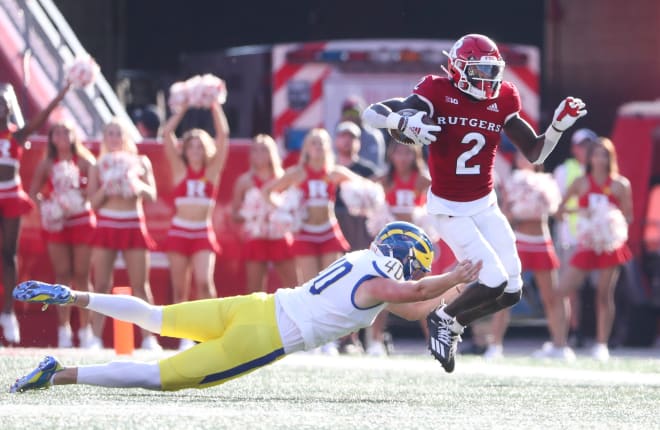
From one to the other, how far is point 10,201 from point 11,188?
0.12 metres

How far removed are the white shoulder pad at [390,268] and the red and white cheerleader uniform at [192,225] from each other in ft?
Result: 17.2

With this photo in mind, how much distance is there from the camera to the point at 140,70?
74.3 ft

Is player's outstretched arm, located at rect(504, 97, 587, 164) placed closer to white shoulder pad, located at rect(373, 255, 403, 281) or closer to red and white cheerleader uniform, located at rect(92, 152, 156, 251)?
white shoulder pad, located at rect(373, 255, 403, 281)

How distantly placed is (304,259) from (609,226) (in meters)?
2.73

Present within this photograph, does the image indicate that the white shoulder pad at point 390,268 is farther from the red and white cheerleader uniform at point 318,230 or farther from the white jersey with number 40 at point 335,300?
the red and white cheerleader uniform at point 318,230

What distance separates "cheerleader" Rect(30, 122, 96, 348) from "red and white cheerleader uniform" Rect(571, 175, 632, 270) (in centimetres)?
432

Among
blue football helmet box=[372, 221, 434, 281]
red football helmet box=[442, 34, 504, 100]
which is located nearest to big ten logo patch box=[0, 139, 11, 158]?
red football helmet box=[442, 34, 504, 100]

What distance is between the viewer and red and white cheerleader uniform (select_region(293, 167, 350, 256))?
47.5ft

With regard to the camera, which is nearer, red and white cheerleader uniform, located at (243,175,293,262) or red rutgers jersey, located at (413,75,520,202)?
red rutgers jersey, located at (413,75,520,202)

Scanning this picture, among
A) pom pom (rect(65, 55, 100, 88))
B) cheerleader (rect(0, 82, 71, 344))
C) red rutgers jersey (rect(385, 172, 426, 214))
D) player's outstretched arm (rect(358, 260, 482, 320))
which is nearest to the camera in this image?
player's outstretched arm (rect(358, 260, 482, 320))

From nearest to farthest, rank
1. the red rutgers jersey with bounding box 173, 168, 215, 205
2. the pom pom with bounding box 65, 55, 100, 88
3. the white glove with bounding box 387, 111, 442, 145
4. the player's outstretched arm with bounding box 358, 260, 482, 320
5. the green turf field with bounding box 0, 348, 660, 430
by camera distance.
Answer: the green turf field with bounding box 0, 348, 660, 430
the player's outstretched arm with bounding box 358, 260, 482, 320
the white glove with bounding box 387, 111, 442, 145
the pom pom with bounding box 65, 55, 100, 88
the red rutgers jersey with bounding box 173, 168, 215, 205

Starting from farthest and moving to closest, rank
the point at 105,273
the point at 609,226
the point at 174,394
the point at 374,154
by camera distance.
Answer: the point at 374,154 < the point at 609,226 < the point at 105,273 < the point at 174,394

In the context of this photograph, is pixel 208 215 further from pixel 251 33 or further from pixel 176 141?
pixel 251 33

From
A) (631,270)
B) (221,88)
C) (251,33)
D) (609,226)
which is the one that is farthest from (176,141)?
(251,33)
